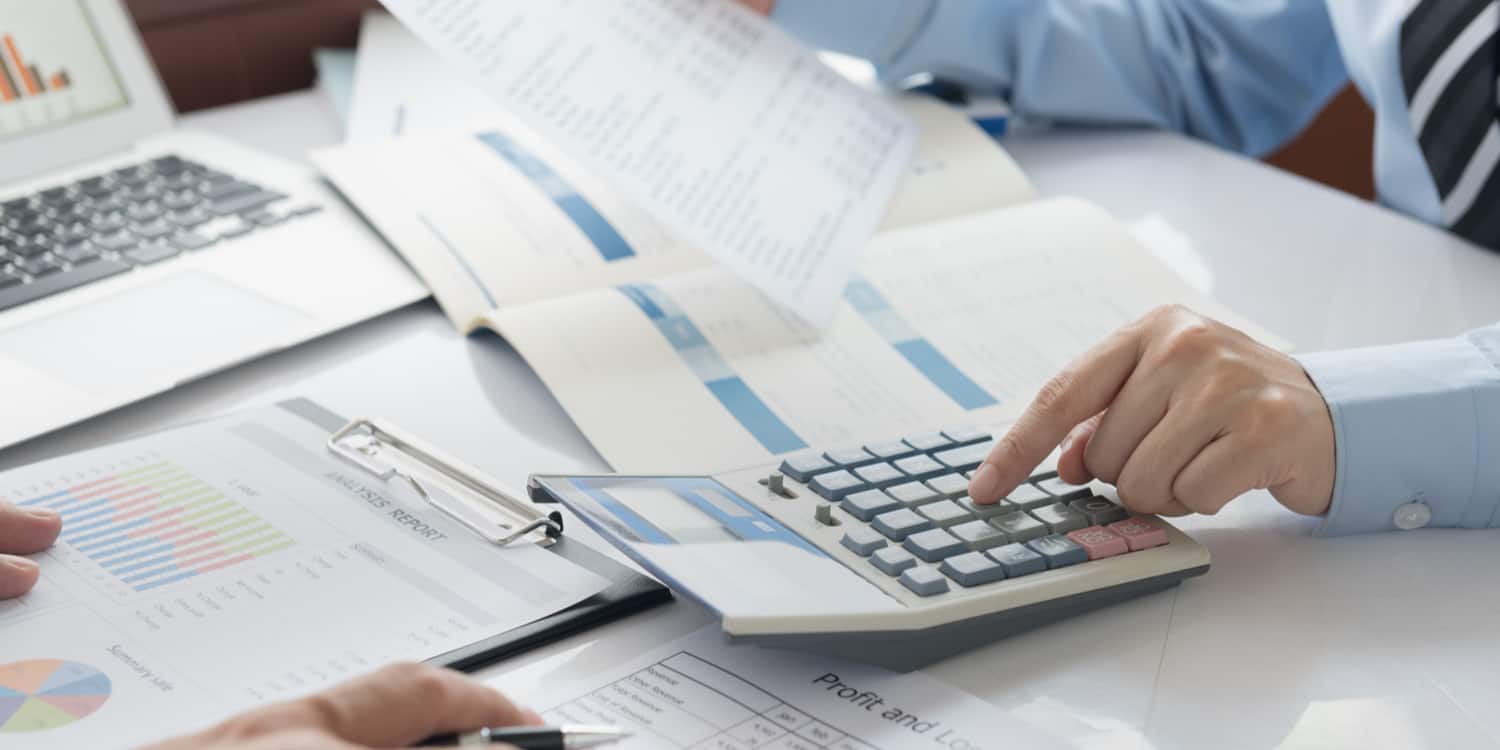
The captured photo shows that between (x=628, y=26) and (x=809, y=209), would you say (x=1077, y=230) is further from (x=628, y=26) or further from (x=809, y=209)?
(x=628, y=26)

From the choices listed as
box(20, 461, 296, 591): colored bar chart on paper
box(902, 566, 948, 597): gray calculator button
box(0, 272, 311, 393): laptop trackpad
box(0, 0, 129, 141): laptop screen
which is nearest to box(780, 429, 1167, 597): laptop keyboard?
box(902, 566, 948, 597): gray calculator button

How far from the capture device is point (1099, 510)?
1.90 feet

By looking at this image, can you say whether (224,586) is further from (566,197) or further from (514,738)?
(566,197)

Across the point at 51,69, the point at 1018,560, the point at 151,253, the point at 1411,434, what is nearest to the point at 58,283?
the point at 151,253

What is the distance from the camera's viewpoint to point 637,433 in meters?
0.68

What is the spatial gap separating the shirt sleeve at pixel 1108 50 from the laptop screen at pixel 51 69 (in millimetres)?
480

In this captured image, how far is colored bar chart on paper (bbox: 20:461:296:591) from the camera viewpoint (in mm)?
557

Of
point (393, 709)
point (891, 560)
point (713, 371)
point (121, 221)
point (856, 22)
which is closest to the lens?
point (393, 709)

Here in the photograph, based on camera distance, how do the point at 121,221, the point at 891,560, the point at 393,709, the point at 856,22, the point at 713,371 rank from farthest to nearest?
the point at 856,22
the point at 121,221
the point at 713,371
the point at 891,560
the point at 393,709

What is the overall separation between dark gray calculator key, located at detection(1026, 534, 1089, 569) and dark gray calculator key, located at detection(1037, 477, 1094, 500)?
0.04m

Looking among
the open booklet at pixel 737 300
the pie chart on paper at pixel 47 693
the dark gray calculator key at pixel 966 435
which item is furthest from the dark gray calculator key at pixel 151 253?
the dark gray calculator key at pixel 966 435

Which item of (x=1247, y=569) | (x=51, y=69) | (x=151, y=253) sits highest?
(x=51, y=69)

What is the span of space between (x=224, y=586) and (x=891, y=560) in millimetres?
253

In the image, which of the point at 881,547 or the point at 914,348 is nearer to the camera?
the point at 881,547
